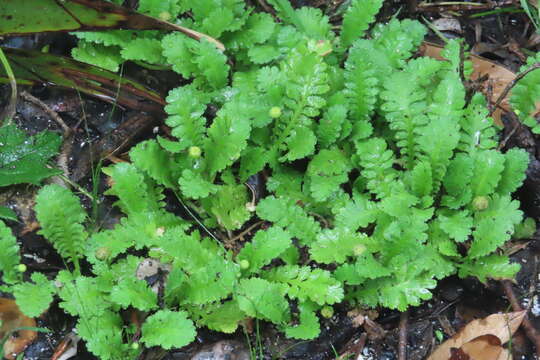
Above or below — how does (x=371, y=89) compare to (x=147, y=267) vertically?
above

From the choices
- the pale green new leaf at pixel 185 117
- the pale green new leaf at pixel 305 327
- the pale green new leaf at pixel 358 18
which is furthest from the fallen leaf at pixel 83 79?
the pale green new leaf at pixel 305 327

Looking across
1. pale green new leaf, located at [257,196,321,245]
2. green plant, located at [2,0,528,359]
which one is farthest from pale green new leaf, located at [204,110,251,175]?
pale green new leaf, located at [257,196,321,245]

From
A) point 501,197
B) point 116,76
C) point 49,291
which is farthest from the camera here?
point 116,76

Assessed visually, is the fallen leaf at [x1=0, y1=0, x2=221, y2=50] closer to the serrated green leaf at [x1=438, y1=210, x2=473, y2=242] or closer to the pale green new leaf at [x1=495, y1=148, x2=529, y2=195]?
the serrated green leaf at [x1=438, y1=210, x2=473, y2=242]

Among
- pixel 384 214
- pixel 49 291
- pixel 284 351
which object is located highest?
pixel 384 214

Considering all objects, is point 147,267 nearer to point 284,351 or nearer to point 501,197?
point 284,351

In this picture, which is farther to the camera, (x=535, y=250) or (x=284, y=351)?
(x=535, y=250)

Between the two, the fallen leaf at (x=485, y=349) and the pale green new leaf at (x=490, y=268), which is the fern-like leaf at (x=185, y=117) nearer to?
the pale green new leaf at (x=490, y=268)

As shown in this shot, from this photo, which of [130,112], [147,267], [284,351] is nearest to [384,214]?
[284,351]
